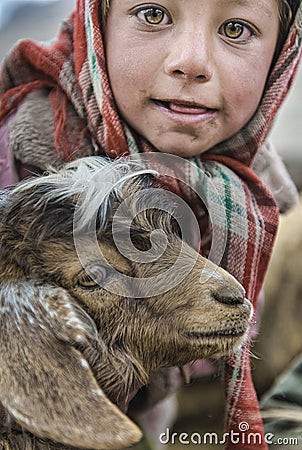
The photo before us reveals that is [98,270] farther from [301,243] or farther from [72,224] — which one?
[301,243]

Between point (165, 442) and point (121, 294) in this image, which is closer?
point (121, 294)

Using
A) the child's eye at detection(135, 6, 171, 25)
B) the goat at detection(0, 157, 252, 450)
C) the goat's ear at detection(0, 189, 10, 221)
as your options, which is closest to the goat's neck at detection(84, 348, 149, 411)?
the goat at detection(0, 157, 252, 450)

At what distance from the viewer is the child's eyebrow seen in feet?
1.92

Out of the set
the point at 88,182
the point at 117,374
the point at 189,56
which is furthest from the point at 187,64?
the point at 117,374

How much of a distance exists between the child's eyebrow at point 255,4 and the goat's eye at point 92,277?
241 mm

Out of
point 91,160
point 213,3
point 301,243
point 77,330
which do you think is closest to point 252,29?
point 213,3

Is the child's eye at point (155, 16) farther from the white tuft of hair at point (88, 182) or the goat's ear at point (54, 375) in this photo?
the goat's ear at point (54, 375)

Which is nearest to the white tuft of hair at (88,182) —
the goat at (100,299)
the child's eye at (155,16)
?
the goat at (100,299)

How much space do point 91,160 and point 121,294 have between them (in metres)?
0.13

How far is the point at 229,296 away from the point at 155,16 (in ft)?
0.77

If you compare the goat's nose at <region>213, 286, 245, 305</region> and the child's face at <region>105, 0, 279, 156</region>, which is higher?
the child's face at <region>105, 0, 279, 156</region>

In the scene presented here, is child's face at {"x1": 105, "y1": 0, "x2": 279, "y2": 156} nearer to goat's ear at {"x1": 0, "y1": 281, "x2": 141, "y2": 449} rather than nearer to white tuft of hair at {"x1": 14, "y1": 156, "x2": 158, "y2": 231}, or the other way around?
white tuft of hair at {"x1": 14, "y1": 156, "x2": 158, "y2": 231}

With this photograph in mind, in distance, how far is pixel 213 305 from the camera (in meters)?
0.53

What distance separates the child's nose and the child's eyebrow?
0.04 m
